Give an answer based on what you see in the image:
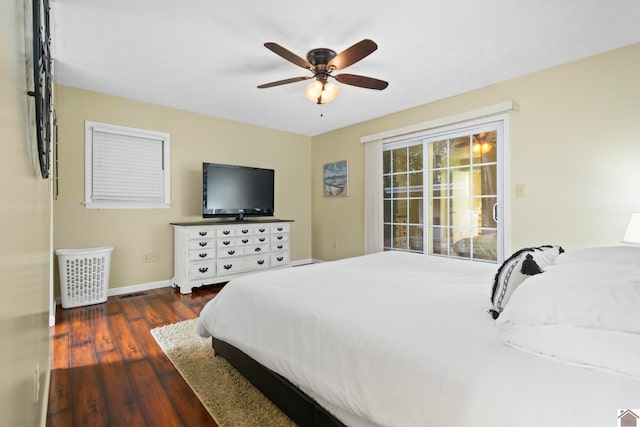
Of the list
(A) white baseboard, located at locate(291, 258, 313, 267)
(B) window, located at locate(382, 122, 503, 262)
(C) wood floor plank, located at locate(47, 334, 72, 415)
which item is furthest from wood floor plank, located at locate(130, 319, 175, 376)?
(B) window, located at locate(382, 122, 503, 262)

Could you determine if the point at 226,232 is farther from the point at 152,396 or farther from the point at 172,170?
the point at 152,396

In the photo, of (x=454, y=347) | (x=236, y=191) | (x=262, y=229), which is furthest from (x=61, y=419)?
(x=236, y=191)

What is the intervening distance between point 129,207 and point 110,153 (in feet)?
2.21

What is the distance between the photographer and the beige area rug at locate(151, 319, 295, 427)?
1.59 metres

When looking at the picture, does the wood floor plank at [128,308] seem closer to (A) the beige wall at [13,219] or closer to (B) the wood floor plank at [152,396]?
(B) the wood floor plank at [152,396]

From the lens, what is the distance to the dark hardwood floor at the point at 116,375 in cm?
163

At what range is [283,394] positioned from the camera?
155 cm

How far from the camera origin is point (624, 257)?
4.86ft

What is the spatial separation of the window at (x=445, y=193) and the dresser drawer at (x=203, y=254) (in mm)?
2417

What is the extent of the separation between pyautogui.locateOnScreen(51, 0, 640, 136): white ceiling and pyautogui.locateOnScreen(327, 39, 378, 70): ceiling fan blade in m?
0.21

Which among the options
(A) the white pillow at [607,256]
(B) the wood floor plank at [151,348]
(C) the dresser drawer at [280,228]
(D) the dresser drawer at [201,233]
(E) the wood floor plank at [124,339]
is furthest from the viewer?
(C) the dresser drawer at [280,228]

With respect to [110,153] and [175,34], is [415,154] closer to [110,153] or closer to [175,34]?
[175,34]

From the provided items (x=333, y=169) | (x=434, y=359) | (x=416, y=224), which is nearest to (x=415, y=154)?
(x=416, y=224)

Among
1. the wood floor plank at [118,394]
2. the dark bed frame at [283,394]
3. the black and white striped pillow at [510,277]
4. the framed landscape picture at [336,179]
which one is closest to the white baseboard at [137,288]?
the wood floor plank at [118,394]
